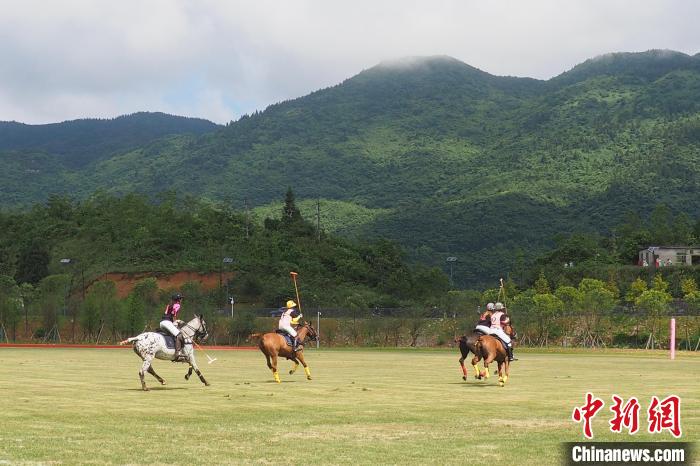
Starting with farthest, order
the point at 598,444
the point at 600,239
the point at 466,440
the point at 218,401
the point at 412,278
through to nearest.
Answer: the point at 600,239 → the point at 412,278 → the point at 218,401 → the point at 466,440 → the point at 598,444

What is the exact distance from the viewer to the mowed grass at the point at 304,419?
15367 millimetres

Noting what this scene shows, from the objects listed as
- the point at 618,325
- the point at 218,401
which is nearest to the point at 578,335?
the point at 618,325

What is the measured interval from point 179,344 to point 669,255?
5289 inches

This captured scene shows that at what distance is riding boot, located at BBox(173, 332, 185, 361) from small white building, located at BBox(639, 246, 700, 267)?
128 metres

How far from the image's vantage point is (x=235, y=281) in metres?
136

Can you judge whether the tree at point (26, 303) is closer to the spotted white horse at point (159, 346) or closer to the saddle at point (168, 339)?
the spotted white horse at point (159, 346)

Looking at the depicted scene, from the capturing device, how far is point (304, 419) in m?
20.0

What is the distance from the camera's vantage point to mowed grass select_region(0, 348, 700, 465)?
15367 millimetres

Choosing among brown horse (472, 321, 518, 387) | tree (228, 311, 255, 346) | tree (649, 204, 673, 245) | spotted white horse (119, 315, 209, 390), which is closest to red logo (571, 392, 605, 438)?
brown horse (472, 321, 518, 387)

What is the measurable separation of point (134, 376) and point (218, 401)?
1098cm

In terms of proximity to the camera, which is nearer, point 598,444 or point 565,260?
point 598,444

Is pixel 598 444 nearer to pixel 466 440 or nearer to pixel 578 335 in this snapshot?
pixel 466 440

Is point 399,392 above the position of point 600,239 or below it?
below

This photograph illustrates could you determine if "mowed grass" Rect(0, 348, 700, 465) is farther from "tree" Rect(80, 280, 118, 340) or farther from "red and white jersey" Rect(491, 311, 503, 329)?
"tree" Rect(80, 280, 118, 340)
